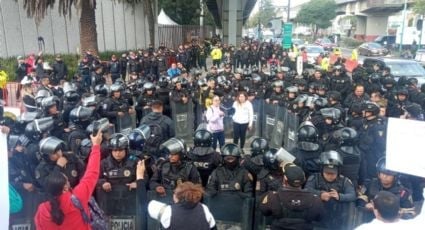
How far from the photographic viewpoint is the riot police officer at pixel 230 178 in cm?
519

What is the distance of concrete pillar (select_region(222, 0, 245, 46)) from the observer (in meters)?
29.2

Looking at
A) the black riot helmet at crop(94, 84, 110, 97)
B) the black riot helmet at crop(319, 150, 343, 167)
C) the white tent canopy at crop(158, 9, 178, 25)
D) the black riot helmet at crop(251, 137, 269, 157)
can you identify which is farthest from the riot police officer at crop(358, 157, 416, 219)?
the white tent canopy at crop(158, 9, 178, 25)

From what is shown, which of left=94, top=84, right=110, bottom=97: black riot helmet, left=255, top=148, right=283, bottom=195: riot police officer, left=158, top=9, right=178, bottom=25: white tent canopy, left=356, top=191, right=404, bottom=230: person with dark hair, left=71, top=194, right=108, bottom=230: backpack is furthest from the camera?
left=158, top=9, right=178, bottom=25: white tent canopy

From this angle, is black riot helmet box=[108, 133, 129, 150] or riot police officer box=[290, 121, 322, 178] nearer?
black riot helmet box=[108, 133, 129, 150]

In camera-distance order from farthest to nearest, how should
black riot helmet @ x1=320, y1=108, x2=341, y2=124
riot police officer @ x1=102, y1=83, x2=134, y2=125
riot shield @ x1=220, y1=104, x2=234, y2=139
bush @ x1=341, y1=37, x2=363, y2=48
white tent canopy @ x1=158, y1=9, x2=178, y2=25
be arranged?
bush @ x1=341, y1=37, x2=363, y2=48
white tent canopy @ x1=158, y1=9, x2=178, y2=25
riot shield @ x1=220, y1=104, x2=234, y2=139
riot police officer @ x1=102, y1=83, x2=134, y2=125
black riot helmet @ x1=320, y1=108, x2=341, y2=124

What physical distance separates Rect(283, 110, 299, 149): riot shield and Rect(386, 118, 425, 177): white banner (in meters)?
4.23

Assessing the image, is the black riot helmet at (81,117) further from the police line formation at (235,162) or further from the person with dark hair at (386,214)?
the person with dark hair at (386,214)

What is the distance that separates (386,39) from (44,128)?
54653 mm

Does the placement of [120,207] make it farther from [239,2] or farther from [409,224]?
[239,2]

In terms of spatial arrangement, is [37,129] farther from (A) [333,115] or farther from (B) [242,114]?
(A) [333,115]

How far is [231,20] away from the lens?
29.3 m

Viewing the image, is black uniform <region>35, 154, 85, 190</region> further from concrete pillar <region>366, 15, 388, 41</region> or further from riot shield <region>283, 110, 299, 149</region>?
concrete pillar <region>366, 15, 388, 41</region>

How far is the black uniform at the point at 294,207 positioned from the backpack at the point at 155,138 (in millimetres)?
2931

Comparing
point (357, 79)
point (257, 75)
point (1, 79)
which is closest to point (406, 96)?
point (357, 79)
